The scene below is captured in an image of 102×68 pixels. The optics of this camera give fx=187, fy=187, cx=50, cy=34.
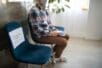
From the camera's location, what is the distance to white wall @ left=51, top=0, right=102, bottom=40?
5.06 m

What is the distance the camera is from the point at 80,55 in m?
3.93

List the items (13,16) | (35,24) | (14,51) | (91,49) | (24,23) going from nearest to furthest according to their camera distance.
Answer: (14,51), (13,16), (35,24), (24,23), (91,49)

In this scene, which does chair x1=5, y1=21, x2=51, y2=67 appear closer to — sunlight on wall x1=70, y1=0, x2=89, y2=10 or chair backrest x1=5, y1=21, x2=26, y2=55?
chair backrest x1=5, y1=21, x2=26, y2=55

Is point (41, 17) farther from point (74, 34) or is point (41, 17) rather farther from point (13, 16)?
point (74, 34)

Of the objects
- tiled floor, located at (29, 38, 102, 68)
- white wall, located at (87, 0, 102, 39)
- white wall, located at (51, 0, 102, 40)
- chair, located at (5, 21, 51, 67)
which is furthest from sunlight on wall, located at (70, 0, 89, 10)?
chair, located at (5, 21, 51, 67)

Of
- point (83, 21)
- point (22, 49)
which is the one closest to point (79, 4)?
point (83, 21)

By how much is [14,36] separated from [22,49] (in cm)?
28

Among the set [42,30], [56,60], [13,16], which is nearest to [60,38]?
[42,30]

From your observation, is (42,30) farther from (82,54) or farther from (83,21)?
(83,21)

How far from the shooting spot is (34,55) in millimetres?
2527

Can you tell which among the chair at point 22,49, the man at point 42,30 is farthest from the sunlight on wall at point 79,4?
the chair at point 22,49

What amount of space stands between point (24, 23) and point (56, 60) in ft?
3.07

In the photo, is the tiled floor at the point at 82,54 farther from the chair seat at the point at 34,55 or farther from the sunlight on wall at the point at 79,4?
the sunlight on wall at the point at 79,4

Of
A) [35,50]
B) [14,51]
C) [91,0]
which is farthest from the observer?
[91,0]
